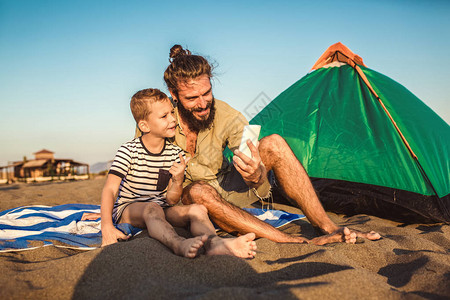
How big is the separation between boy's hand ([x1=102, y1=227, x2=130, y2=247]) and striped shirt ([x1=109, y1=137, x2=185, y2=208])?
42 centimetres

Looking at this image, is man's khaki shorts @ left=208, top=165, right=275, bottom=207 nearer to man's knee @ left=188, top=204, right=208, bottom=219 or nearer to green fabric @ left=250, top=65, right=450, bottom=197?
man's knee @ left=188, top=204, right=208, bottom=219

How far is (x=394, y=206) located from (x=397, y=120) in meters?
0.80

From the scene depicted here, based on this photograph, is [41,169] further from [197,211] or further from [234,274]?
[234,274]

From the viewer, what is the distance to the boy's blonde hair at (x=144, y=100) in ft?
7.36

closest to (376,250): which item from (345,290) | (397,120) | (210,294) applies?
(345,290)

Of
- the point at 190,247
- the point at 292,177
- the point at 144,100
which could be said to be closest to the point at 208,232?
the point at 190,247

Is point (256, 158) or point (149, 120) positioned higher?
point (149, 120)

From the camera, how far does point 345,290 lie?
0.99 m

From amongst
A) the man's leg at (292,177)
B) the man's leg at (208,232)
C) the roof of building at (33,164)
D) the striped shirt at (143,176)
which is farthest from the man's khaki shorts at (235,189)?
the roof of building at (33,164)

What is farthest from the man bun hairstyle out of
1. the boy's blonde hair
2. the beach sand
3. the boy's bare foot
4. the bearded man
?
the boy's bare foot

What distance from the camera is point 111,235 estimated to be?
1760mm

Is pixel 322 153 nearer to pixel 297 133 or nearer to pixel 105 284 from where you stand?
pixel 297 133

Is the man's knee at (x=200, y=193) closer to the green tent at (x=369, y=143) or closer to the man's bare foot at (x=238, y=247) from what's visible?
the man's bare foot at (x=238, y=247)

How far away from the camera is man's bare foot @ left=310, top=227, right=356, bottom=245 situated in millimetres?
1735
